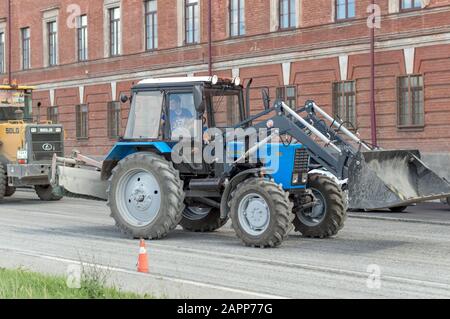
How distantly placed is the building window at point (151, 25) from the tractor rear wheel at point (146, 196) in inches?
855

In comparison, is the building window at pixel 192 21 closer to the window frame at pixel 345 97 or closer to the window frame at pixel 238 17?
the window frame at pixel 238 17

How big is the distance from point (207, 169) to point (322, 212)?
6.84ft

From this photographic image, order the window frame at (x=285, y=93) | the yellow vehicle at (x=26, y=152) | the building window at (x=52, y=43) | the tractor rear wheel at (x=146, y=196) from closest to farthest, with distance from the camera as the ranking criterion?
the tractor rear wheel at (x=146, y=196) → the yellow vehicle at (x=26, y=152) → the window frame at (x=285, y=93) → the building window at (x=52, y=43)

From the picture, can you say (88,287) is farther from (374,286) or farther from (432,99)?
(432,99)

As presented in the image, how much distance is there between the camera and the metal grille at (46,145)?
21.4 meters

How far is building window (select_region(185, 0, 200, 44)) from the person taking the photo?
107ft

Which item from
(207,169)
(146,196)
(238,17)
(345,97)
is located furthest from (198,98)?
(238,17)

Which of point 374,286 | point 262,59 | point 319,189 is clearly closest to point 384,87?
point 262,59

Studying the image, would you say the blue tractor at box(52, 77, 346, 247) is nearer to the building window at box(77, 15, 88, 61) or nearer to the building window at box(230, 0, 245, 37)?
the building window at box(230, 0, 245, 37)

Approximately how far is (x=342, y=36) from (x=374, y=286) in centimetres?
1904

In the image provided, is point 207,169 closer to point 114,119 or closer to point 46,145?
point 46,145

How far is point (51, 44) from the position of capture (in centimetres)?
4100

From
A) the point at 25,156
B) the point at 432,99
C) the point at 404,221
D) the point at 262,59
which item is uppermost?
the point at 262,59

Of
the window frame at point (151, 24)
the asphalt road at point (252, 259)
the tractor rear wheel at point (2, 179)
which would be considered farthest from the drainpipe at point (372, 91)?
the tractor rear wheel at point (2, 179)
